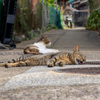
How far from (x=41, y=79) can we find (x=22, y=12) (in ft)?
25.9

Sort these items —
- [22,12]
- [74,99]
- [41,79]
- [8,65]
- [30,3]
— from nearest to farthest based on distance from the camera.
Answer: [74,99] < [41,79] < [8,65] < [22,12] < [30,3]

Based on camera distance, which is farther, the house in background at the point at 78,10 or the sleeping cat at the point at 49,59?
the house in background at the point at 78,10

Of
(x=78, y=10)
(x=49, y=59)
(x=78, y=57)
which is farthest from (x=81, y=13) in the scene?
(x=49, y=59)

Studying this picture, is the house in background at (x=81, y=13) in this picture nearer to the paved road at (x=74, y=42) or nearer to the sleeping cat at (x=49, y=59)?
the paved road at (x=74, y=42)

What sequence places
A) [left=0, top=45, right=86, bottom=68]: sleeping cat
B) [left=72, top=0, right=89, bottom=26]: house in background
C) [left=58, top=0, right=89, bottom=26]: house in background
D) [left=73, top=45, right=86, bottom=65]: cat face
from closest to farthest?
1. [left=0, top=45, right=86, bottom=68]: sleeping cat
2. [left=73, top=45, right=86, bottom=65]: cat face
3. [left=58, top=0, right=89, bottom=26]: house in background
4. [left=72, top=0, right=89, bottom=26]: house in background

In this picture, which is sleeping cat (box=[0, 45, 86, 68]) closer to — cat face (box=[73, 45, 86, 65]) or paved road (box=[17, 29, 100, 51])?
cat face (box=[73, 45, 86, 65])

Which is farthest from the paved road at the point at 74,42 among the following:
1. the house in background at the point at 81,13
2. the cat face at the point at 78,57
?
the house in background at the point at 81,13

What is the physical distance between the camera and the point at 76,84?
234 centimetres

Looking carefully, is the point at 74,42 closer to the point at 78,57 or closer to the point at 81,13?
the point at 78,57

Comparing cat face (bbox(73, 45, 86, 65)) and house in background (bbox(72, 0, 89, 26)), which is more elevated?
house in background (bbox(72, 0, 89, 26))

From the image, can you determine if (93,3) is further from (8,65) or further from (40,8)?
(8,65)

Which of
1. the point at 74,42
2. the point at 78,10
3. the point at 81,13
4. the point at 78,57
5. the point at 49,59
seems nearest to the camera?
the point at 49,59

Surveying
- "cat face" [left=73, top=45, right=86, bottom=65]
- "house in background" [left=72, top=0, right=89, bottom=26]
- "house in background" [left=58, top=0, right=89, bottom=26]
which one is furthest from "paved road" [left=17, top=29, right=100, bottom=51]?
"house in background" [left=72, top=0, right=89, bottom=26]

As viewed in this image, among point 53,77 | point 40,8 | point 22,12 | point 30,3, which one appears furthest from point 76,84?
point 40,8
